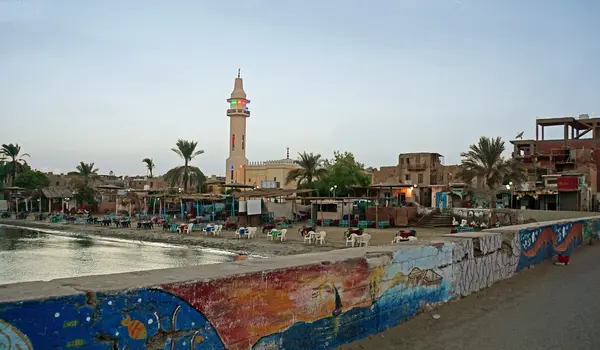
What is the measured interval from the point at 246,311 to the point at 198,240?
22609 mm

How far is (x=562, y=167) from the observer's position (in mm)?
48875

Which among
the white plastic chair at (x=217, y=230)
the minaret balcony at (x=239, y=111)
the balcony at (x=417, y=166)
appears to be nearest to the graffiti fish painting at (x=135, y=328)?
the white plastic chair at (x=217, y=230)

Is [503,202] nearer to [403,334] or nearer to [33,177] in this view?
[403,334]

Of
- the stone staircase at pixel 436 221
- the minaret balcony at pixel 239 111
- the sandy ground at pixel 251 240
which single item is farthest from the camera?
the minaret balcony at pixel 239 111

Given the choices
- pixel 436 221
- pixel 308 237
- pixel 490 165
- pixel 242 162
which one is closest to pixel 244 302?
pixel 308 237

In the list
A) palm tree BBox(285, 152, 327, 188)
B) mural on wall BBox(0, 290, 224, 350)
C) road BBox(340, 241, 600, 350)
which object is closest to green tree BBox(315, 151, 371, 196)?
palm tree BBox(285, 152, 327, 188)

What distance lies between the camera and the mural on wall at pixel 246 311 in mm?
3016

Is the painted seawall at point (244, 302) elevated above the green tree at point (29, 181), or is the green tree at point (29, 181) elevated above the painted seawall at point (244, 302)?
the green tree at point (29, 181)

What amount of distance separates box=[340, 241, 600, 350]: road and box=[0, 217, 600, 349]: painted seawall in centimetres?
26

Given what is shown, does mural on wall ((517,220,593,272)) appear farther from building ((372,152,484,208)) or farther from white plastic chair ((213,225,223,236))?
building ((372,152,484,208))

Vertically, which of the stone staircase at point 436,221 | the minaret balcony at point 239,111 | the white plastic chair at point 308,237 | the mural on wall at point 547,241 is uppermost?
the minaret balcony at point 239,111

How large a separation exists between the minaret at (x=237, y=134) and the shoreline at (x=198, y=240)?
95.0ft

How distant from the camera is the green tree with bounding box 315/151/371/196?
46125 mm

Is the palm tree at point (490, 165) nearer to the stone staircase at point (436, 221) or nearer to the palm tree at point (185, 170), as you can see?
the stone staircase at point (436, 221)
